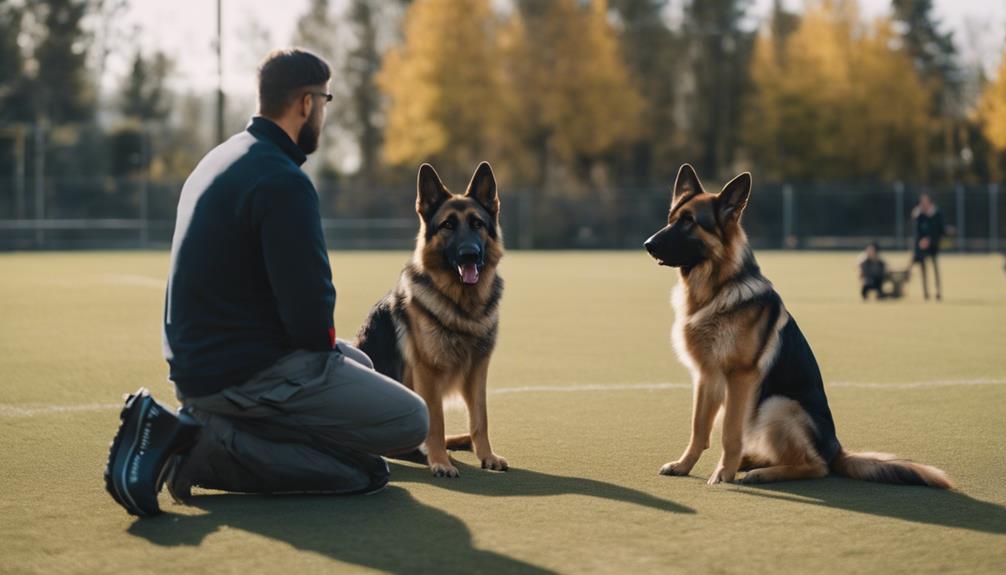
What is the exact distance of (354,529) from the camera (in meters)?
4.71

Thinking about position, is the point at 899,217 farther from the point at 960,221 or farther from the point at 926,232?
the point at 926,232

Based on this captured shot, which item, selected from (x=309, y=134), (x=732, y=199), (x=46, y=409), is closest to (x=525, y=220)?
(x=46, y=409)

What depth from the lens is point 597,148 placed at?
50.5 metres

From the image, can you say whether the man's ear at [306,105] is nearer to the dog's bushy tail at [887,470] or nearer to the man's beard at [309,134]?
the man's beard at [309,134]

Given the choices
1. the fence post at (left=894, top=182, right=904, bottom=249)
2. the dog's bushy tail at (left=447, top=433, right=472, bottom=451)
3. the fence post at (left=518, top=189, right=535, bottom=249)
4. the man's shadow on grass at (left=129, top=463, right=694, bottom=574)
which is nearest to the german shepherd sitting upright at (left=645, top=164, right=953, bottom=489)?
the man's shadow on grass at (left=129, top=463, right=694, bottom=574)

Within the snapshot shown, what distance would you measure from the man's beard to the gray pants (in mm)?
982

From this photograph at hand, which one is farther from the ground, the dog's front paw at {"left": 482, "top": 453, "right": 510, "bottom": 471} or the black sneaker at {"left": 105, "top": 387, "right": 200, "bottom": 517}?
the black sneaker at {"left": 105, "top": 387, "right": 200, "bottom": 517}

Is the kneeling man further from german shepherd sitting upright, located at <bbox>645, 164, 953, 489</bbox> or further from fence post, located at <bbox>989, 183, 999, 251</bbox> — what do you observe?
fence post, located at <bbox>989, 183, 999, 251</bbox>

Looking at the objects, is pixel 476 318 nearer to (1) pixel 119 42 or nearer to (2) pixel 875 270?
(2) pixel 875 270

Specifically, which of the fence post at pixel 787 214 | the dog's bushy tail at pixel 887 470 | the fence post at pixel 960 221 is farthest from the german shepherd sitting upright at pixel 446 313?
the fence post at pixel 960 221

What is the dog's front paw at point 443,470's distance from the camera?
5883 millimetres

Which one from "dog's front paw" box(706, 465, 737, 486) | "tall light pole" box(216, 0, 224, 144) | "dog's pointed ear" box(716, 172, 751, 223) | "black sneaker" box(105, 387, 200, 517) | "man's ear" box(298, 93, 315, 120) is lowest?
"dog's front paw" box(706, 465, 737, 486)

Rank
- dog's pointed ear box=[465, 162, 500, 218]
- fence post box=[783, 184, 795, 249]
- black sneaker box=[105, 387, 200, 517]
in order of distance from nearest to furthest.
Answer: black sneaker box=[105, 387, 200, 517] → dog's pointed ear box=[465, 162, 500, 218] → fence post box=[783, 184, 795, 249]

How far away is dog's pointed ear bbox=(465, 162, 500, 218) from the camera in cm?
633
